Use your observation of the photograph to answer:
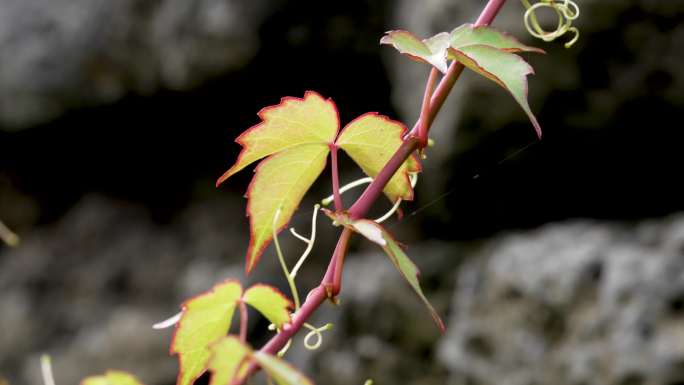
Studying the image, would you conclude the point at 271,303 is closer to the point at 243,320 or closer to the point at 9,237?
the point at 243,320

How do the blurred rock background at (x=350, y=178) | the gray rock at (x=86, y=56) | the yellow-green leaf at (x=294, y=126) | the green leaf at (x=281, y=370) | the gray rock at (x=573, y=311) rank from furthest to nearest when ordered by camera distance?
the gray rock at (x=86, y=56)
the blurred rock background at (x=350, y=178)
the gray rock at (x=573, y=311)
the yellow-green leaf at (x=294, y=126)
the green leaf at (x=281, y=370)

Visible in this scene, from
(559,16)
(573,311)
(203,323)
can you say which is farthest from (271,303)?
(573,311)

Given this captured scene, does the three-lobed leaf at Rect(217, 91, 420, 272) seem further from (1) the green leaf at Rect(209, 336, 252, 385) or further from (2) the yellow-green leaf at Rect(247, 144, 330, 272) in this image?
(1) the green leaf at Rect(209, 336, 252, 385)

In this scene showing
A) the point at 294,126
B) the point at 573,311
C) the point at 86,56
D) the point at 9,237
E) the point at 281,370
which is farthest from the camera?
the point at 86,56

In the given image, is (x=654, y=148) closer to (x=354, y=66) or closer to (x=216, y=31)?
(x=354, y=66)

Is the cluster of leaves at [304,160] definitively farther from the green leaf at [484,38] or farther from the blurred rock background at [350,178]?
the blurred rock background at [350,178]

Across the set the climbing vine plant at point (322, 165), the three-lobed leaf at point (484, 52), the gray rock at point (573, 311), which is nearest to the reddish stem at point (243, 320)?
the climbing vine plant at point (322, 165)
